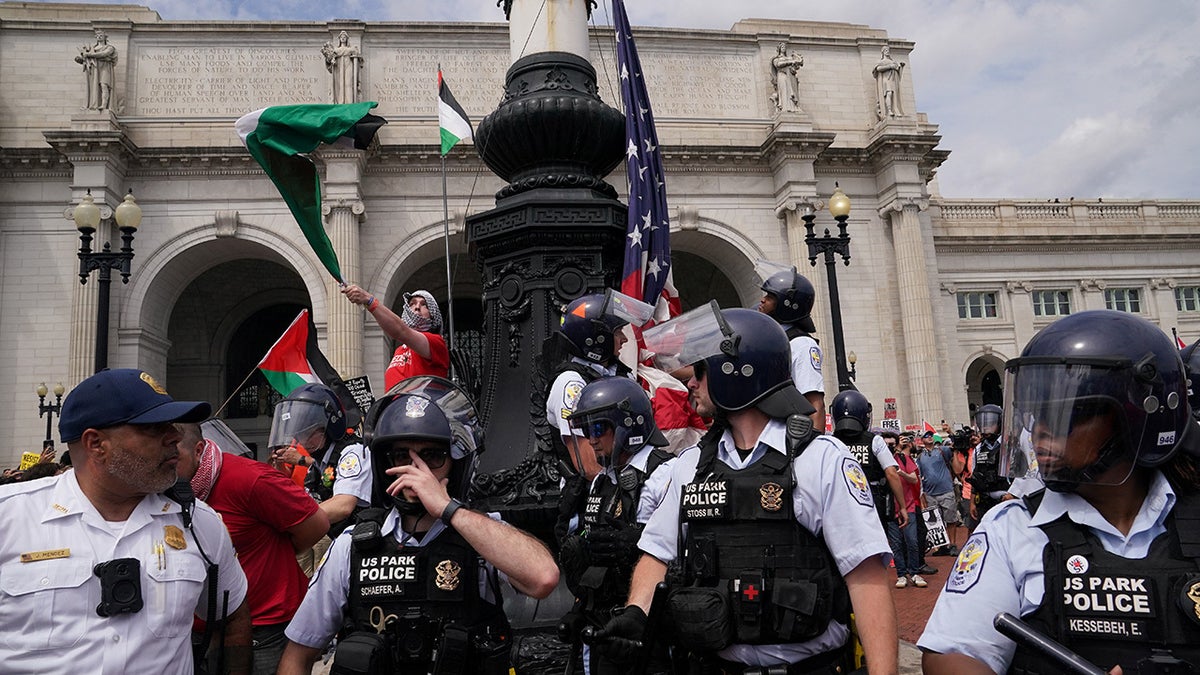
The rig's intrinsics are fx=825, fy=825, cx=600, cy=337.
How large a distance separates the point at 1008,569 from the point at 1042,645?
282mm

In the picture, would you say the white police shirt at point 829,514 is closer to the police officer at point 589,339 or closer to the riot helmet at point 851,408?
the police officer at point 589,339

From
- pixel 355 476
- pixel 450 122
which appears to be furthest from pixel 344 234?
pixel 355 476

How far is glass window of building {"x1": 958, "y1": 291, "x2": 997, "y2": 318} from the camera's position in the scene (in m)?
35.7

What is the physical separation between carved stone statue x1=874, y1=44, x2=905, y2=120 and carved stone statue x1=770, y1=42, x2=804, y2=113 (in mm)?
3364

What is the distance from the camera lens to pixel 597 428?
4293 mm

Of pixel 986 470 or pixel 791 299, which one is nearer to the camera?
pixel 791 299

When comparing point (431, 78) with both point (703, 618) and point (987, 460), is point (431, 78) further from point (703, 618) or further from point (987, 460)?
point (703, 618)

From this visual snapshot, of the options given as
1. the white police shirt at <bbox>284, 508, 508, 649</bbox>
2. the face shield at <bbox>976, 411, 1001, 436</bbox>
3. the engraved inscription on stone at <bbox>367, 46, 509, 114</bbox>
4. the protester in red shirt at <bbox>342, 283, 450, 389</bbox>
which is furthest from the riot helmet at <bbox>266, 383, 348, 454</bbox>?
the engraved inscription on stone at <bbox>367, 46, 509, 114</bbox>

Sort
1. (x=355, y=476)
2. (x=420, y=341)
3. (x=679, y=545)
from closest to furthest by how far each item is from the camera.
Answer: (x=679, y=545) < (x=355, y=476) < (x=420, y=341)

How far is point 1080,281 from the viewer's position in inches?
1437

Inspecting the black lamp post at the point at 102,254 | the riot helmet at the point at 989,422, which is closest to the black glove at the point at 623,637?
the riot helmet at the point at 989,422

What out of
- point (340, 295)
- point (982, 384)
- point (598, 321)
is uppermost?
point (340, 295)

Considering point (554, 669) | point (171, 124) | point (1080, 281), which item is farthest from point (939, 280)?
point (554, 669)

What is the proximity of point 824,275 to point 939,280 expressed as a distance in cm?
787
